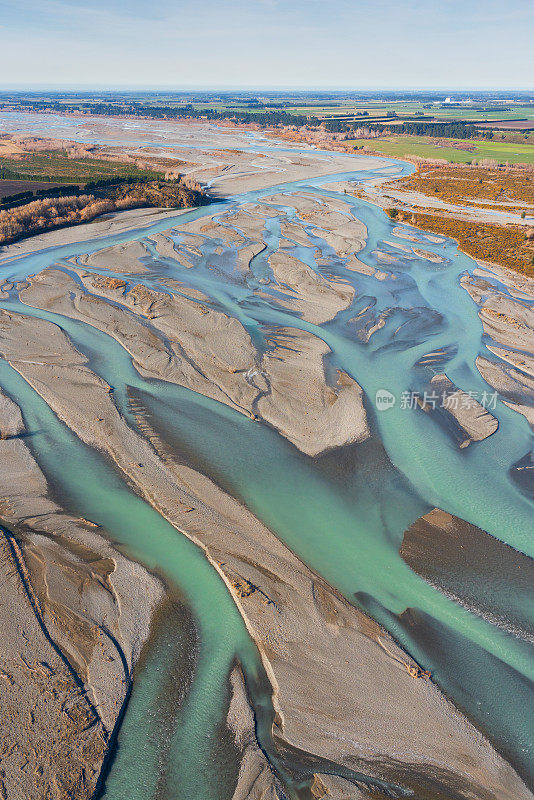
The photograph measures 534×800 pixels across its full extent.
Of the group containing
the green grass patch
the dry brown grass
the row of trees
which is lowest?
the dry brown grass

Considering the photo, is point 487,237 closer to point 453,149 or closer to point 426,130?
point 453,149

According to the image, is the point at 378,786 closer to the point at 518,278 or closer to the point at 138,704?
the point at 138,704

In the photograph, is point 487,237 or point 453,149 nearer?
point 487,237

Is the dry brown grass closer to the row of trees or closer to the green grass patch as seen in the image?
the green grass patch

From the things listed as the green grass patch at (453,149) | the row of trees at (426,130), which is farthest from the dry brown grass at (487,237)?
the row of trees at (426,130)

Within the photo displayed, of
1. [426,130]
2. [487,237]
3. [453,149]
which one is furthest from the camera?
[426,130]

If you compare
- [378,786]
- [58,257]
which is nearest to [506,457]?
[378,786]

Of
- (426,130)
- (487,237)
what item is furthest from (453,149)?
(487,237)

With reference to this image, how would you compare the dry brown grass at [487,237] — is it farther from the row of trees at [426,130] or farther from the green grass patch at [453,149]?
the row of trees at [426,130]

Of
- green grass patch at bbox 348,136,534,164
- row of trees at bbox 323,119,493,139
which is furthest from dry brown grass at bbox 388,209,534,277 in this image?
row of trees at bbox 323,119,493,139

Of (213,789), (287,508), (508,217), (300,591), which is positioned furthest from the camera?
(508,217)

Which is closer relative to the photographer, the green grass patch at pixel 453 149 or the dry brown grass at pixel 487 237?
the dry brown grass at pixel 487 237
